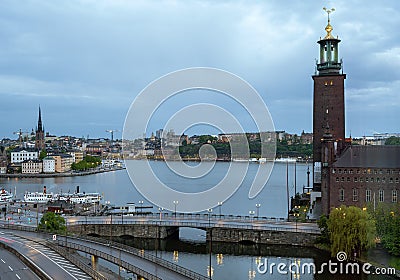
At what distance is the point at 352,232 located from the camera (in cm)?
2752

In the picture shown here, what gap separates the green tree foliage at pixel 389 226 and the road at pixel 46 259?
54.9 ft

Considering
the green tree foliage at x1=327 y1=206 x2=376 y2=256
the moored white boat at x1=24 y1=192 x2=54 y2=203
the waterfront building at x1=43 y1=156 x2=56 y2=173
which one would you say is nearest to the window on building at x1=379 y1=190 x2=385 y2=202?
the green tree foliage at x1=327 y1=206 x2=376 y2=256

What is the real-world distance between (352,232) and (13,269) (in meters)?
17.9

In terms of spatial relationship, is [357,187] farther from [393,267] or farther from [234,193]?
[234,193]

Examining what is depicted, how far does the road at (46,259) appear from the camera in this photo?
19281 millimetres

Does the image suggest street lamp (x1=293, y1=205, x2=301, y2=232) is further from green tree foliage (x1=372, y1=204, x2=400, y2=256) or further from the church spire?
the church spire

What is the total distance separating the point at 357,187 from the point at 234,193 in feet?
103

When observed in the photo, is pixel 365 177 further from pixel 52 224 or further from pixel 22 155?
pixel 22 155

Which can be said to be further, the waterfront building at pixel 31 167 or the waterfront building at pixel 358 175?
the waterfront building at pixel 31 167

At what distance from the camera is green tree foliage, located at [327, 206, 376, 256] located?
1072 inches

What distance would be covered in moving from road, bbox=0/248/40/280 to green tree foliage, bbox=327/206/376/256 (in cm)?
1666

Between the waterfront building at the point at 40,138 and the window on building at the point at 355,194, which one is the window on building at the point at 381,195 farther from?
the waterfront building at the point at 40,138

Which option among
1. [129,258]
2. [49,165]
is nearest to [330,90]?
[129,258]

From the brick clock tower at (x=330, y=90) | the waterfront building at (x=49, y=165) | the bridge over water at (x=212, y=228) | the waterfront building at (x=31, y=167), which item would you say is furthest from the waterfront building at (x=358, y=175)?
the waterfront building at (x=31, y=167)
